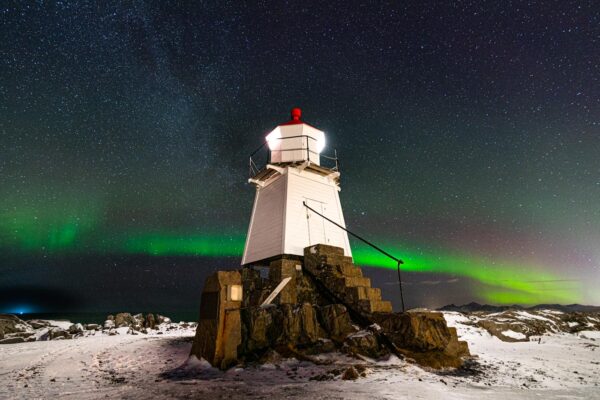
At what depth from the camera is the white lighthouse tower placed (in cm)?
1364

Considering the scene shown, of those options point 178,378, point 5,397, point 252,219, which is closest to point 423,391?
point 178,378

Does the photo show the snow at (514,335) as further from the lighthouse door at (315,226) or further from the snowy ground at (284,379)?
the lighthouse door at (315,226)

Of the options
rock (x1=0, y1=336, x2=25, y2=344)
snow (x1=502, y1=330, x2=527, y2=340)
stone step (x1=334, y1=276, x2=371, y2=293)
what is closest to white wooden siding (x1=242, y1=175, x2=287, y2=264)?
stone step (x1=334, y1=276, x2=371, y2=293)

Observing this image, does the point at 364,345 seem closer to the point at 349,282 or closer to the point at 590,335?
the point at 349,282

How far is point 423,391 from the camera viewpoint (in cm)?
508

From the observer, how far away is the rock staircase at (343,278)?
1004 centimetres

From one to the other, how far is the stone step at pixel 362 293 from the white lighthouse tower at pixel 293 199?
3382mm

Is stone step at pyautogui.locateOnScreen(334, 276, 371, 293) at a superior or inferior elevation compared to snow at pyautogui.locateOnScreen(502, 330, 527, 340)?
superior

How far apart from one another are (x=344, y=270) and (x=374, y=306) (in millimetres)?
2151

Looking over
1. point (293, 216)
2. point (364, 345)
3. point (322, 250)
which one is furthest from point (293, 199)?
point (364, 345)

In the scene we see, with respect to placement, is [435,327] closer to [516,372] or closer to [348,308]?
[516,372]

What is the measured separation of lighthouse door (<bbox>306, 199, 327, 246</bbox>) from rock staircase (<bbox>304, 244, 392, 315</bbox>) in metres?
1.20

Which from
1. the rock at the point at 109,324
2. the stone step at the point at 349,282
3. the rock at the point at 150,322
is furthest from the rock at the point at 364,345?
the rock at the point at 109,324

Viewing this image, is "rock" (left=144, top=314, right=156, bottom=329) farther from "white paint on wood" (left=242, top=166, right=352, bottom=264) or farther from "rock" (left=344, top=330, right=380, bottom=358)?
"rock" (left=344, top=330, right=380, bottom=358)
